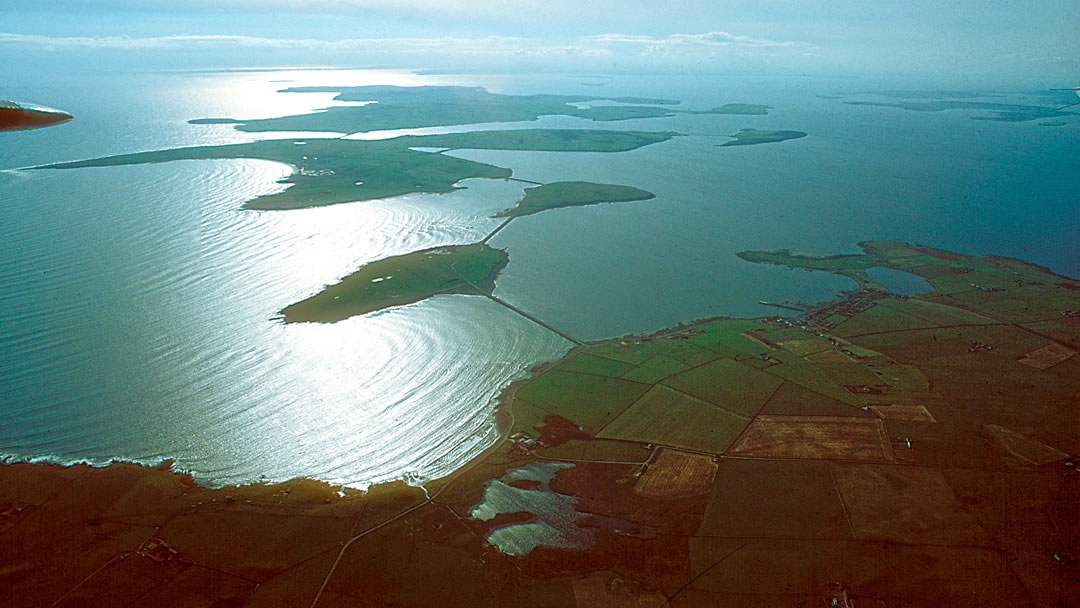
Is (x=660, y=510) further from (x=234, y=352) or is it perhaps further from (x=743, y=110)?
(x=743, y=110)

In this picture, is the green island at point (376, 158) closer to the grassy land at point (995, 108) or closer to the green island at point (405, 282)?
the green island at point (405, 282)

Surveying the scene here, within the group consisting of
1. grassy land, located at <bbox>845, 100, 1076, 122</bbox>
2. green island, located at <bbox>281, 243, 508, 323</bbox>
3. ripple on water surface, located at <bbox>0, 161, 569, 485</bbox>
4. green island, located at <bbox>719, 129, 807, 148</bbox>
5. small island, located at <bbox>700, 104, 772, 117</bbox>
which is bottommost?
ripple on water surface, located at <bbox>0, 161, 569, 485</bbox>

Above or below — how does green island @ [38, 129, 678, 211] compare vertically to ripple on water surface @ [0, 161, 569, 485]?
above

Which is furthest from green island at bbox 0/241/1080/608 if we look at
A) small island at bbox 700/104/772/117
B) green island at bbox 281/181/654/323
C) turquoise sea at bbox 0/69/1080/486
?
small island at bbox 700/104/772/117

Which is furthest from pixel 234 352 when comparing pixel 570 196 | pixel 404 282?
pixel 570 196

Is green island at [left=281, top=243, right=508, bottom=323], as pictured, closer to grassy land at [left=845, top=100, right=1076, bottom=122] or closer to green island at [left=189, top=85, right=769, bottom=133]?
green island at [left=189, top=85, right=769, bottom=133]

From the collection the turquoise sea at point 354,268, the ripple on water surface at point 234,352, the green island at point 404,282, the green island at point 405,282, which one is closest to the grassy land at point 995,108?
the turquoise sea at point 354,268

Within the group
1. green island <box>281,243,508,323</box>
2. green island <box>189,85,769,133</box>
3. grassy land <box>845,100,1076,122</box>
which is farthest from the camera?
grassy land <box>845,100,1076,122</box>

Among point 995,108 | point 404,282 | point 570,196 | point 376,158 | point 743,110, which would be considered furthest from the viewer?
point 995,108
